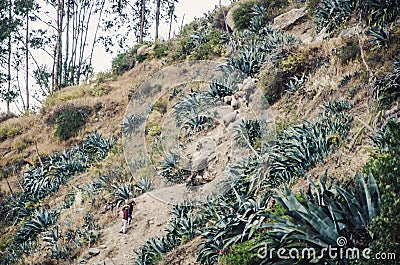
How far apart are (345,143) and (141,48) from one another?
18.1 m

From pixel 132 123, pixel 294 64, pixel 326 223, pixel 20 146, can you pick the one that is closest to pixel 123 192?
pixel 132 123

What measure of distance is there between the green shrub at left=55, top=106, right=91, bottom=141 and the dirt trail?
A: 29.0 ft

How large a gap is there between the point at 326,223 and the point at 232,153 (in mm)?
5990

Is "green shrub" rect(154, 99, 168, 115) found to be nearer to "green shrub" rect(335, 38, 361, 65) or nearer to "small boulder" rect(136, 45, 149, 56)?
"green shrub" rect(335, 38, 361, 65)

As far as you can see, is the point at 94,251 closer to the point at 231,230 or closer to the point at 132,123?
the point at 231,230

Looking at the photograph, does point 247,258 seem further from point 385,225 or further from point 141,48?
point 141,48

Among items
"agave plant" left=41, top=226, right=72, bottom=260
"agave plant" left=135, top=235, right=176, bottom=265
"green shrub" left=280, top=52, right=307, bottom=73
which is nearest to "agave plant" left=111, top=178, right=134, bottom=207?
"agave plant" left=41, top=226, right=72, bottom=260

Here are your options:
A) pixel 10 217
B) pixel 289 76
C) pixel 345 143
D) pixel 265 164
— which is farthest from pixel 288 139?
pixel 10 217

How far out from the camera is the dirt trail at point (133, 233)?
34.5ft

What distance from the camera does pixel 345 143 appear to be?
884 cm

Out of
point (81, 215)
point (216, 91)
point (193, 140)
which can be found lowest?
point (81, 215)

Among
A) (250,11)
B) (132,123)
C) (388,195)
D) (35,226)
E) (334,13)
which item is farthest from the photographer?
(250,11)

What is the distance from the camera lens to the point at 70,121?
20.4m

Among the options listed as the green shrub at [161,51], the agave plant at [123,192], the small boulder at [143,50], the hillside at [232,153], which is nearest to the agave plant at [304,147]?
the hillside at [232,153]
